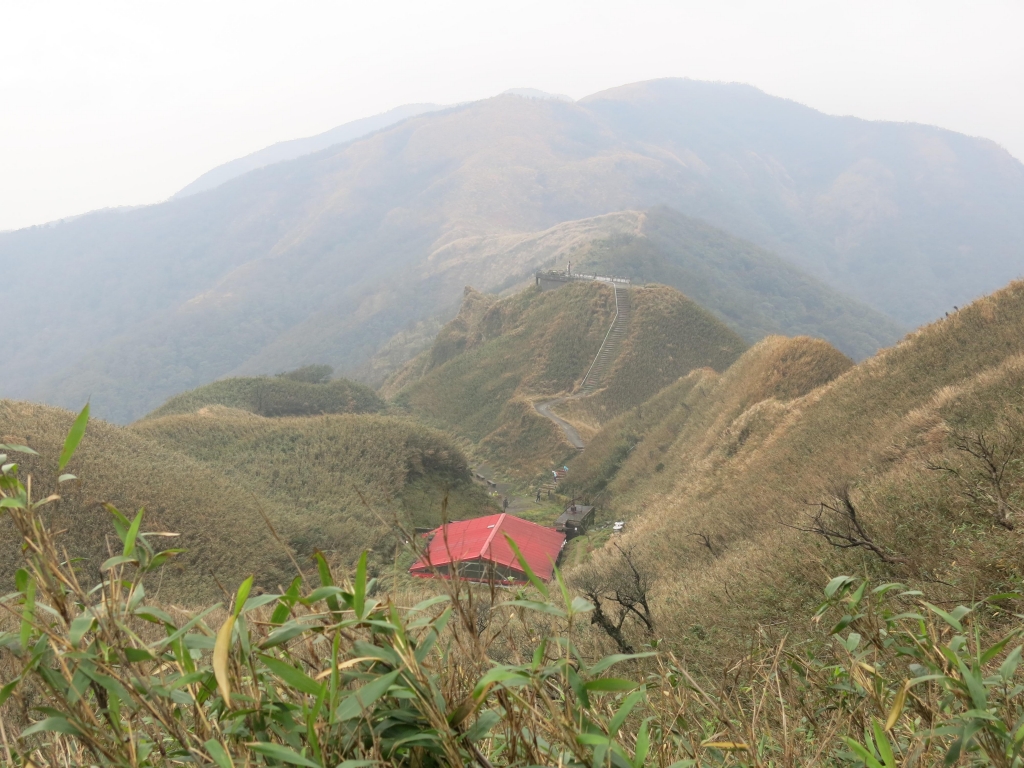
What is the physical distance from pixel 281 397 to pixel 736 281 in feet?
263

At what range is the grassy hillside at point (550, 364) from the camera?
143 feet

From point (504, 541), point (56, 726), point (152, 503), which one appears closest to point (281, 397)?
point (152, 503)

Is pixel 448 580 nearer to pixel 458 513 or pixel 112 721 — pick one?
pixel 112 721

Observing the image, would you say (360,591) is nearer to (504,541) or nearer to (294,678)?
(294,678)

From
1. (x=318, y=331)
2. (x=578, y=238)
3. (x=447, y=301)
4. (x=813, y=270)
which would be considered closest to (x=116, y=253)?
(x=318, y=331)

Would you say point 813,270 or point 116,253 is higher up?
point 116,253

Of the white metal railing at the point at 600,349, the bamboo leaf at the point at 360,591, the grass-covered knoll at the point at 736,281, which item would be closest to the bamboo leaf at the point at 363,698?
the bamboo leaf at the point at 360,591

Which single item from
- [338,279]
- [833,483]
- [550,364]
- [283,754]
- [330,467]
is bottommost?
[550,364]

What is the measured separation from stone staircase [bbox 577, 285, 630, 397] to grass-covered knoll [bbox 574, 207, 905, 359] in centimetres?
2381

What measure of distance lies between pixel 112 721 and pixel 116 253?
228697 millimetres

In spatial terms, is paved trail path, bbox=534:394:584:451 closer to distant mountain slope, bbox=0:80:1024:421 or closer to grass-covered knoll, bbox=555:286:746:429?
grass-covered knoll, bbox=555:286:746:429

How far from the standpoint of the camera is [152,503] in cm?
1928

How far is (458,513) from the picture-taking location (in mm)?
27328

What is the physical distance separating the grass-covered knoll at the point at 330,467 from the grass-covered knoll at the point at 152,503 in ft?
4.15
